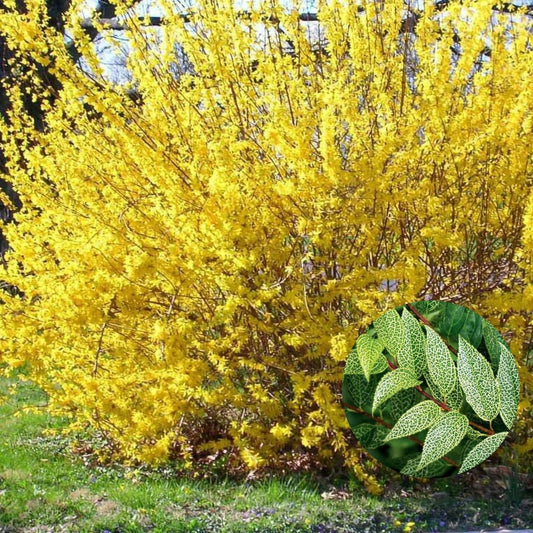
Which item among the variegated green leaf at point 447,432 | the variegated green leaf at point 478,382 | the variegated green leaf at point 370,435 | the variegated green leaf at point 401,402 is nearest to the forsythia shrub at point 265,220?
the variegated green leaf at point 370,435

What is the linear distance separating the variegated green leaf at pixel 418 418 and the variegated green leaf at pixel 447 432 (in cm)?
3

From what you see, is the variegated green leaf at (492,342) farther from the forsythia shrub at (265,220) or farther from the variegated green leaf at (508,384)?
the forsythia shrub at (265,220)

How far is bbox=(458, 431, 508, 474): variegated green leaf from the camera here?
355cm

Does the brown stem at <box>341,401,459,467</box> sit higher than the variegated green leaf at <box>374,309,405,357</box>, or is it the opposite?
the variegated green leaf at <box>374,309,405,357</box>

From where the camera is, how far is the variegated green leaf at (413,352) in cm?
340

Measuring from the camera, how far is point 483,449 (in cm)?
360

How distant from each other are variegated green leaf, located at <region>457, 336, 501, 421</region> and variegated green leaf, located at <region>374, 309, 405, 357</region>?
279 millimetres

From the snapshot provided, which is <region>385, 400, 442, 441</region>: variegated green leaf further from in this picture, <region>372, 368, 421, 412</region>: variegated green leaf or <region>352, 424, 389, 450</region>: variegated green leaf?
<region>352, 424, 389, 450</region>: variegated green leaf

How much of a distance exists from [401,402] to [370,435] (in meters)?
0.30

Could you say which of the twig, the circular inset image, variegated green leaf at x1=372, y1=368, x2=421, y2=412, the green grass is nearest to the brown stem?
the circular inset image

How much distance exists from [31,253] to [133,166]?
32.1 inches

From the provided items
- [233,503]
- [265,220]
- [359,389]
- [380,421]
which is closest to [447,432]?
[380,421]

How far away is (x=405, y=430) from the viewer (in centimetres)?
344

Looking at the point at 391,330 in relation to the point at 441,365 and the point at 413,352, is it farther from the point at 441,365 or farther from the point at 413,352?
the point at 441,365
